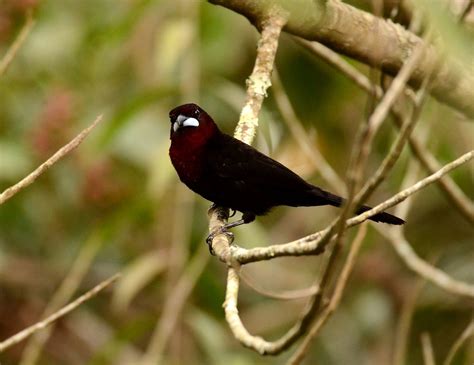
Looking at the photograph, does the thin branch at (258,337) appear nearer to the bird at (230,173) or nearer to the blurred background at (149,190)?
the bird at (230,173)

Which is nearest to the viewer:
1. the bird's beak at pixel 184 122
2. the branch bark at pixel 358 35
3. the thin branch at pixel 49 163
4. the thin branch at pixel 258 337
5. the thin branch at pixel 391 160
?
the thin branch at pixel 391 160

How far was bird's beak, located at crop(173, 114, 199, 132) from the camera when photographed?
321 centimetres

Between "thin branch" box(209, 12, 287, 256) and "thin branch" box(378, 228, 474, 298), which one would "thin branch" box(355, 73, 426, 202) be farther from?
"thin branch" box(378, 228, 474, 298)

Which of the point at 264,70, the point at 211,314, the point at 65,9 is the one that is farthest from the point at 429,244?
the point at 264,70

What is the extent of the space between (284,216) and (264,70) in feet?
9.17

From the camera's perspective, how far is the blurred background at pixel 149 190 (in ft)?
13.2

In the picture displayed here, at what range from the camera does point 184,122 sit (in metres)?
3.22

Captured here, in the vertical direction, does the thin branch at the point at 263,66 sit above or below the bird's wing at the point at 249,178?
above

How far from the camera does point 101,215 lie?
4809mm

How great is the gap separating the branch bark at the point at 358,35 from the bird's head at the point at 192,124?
55cm

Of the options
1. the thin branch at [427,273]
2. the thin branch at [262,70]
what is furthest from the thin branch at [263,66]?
the thin branch at [427,273]

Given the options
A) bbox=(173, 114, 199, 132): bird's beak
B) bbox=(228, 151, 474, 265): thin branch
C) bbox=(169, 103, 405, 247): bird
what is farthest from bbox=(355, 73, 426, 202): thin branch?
bbox=(173, 114, 199, 132): bird's beak

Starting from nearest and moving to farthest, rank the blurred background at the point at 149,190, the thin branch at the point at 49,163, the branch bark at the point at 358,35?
the thin branch at the point at 49,163, the branch bark at the point at 358,35, the blurred background at the point at 149,190

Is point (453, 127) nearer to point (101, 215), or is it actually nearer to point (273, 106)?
point (273, 106)
